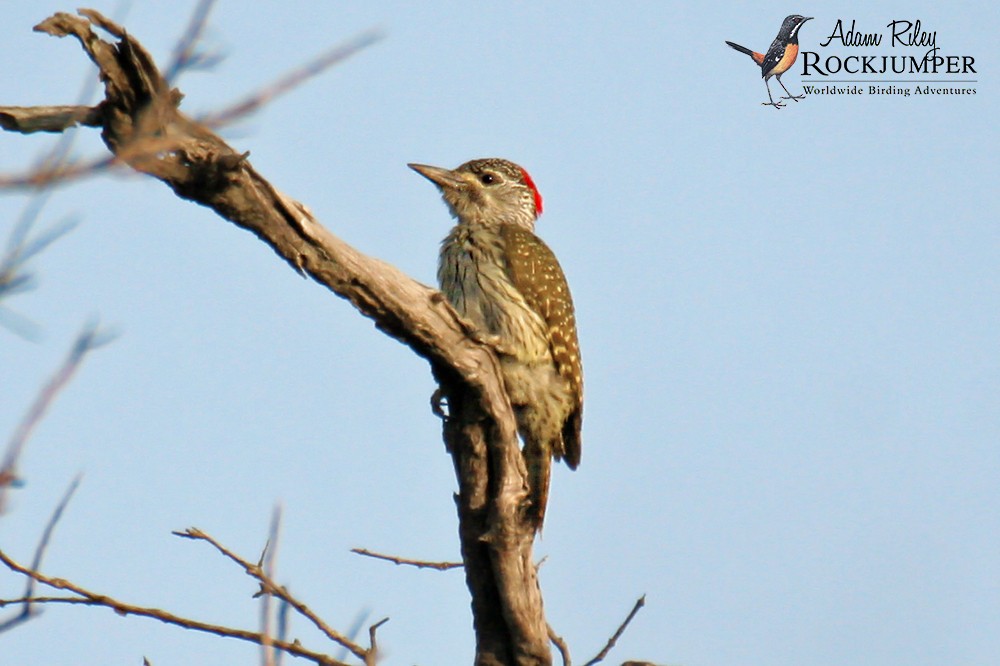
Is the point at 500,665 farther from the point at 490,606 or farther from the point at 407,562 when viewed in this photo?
the point at 407,562

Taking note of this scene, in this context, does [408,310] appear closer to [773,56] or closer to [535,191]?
[535,191]

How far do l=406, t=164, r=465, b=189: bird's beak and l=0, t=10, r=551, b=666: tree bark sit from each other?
3096 mm

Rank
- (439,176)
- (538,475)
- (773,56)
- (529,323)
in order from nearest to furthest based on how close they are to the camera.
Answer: (538,475) → (529,323) → (439,176) → (773,56)

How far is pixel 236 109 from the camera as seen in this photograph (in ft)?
7.02

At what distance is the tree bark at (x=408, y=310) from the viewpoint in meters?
4.08

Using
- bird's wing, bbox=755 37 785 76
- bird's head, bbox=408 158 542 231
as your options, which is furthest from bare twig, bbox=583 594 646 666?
bird's wing, bbox=755 37 785 76

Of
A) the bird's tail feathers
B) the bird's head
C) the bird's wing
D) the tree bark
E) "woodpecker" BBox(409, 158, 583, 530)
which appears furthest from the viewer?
the bird's wing

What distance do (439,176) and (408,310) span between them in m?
3.57

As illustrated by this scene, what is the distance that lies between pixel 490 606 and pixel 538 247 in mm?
2852

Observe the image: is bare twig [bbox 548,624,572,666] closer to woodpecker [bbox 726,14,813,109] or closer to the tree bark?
the tree bark

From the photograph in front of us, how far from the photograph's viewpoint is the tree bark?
408 cm

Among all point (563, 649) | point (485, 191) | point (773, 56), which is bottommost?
point (563, 649)

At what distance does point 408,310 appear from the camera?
542cm

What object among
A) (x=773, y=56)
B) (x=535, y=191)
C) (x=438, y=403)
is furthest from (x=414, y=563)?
(x=773, y=56)
